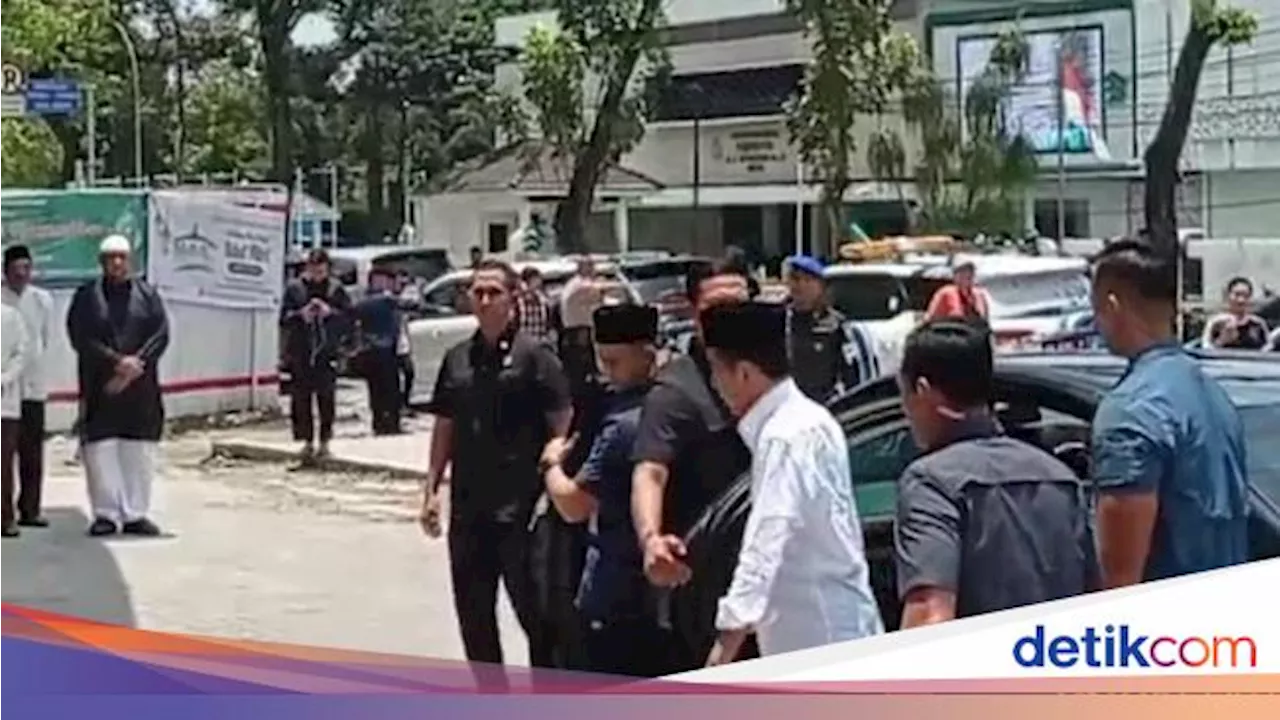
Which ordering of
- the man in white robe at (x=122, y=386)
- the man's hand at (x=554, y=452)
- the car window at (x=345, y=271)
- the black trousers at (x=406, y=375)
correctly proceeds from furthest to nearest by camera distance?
the man's hand at (x=554, y=452)
the black trousers at (x=406, y=375)
the man in white robe at (x=122, y=386)
the car window at (x=345, y=271)

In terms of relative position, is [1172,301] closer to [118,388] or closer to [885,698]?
[885,698]

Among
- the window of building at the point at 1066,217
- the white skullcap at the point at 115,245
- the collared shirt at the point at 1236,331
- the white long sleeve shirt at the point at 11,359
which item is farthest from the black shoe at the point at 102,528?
the collared shirt at the point at 1236,331

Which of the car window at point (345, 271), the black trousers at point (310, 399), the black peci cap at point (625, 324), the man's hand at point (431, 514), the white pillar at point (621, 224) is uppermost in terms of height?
the white pillar at point (621, 224)

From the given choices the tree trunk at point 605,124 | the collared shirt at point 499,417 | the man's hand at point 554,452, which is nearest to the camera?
the tree trunk at point 605,124

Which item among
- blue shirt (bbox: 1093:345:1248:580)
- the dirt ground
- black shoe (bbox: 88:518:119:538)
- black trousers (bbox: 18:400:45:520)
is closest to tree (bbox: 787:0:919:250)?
blue shirt (bbox: 1093:345:1248:580)

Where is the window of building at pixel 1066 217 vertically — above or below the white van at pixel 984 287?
above

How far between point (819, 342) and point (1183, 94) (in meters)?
0.78

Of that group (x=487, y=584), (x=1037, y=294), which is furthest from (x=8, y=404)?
(x=1037, y=294)

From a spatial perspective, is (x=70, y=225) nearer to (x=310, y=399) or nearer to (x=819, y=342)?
(x=310, y=399)

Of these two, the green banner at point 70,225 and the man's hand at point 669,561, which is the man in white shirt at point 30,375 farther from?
the man's hand at point 669,561

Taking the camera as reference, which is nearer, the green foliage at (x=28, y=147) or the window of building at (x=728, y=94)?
the window of building at (x=728, y=94)

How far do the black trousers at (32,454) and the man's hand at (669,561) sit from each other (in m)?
1.18

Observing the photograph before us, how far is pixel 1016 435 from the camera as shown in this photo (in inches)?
165

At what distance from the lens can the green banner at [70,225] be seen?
180 inches
